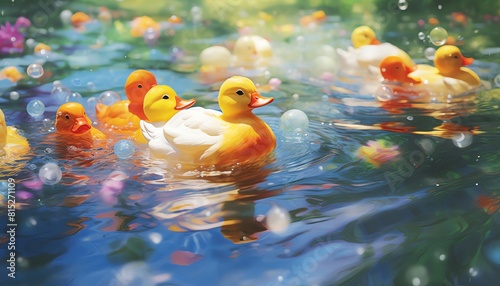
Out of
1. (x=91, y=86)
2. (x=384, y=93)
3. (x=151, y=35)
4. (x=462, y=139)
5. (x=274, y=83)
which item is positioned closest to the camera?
(x=462, y=139)

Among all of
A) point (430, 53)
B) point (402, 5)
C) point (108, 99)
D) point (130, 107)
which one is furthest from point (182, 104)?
point (402, 5)

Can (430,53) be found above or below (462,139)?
above

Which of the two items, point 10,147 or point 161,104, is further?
point 10,147

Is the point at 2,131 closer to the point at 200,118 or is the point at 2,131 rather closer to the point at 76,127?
the point at 76,127

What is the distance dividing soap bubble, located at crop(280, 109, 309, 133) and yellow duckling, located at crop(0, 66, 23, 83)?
2771 millimetres

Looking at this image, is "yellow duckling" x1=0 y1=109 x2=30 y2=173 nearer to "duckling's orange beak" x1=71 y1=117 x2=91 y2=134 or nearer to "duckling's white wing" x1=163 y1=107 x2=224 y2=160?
"duckling's orange beak" x1=71 y1=117 x2=91 y2=134

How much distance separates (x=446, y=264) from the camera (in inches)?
105

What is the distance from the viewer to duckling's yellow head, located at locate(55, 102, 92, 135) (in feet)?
13.2

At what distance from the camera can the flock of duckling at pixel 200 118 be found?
3.51 m

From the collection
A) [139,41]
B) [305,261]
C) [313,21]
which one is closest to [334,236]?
[305,261]

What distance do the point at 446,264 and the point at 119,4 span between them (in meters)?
6.37

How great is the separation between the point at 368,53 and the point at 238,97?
2.43 meters

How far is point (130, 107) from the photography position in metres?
4.23

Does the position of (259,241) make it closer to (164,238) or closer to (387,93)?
(164,238)
